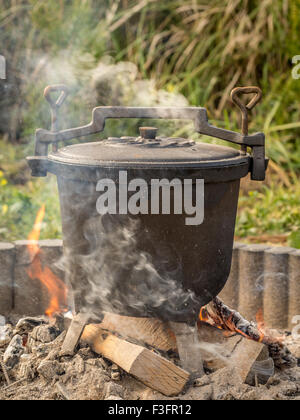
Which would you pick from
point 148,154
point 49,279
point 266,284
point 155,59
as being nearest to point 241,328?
point 266,284

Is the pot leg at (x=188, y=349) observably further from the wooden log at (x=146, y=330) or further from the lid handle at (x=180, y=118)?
the lid handle at (x=180, y=118)

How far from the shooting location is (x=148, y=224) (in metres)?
2.06

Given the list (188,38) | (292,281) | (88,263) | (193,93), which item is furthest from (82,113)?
(88,263)

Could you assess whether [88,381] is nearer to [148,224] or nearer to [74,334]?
[74,334]

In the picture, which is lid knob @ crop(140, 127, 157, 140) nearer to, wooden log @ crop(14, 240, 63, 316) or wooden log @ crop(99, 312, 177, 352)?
wooden log @ crop(99, 312, 177, 352)

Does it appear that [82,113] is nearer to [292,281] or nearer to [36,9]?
[36,9]

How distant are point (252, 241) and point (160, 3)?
2.80m

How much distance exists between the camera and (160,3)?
554 centimetres

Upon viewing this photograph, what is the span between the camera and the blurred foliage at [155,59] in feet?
15.5

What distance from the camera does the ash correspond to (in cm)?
212

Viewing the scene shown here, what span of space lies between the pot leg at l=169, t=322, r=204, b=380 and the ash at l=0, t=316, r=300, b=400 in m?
0.05

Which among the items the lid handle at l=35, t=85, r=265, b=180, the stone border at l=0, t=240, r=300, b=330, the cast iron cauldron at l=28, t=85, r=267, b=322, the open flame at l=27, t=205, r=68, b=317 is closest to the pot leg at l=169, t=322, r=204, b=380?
the cast iron cauldron at l=28, t=85, r=267, b=322

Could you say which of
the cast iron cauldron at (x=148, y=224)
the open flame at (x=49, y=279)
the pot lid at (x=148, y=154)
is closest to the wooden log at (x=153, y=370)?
the cast iron cauldron at (x=148, y=224)

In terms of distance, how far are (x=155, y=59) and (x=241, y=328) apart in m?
3.68
